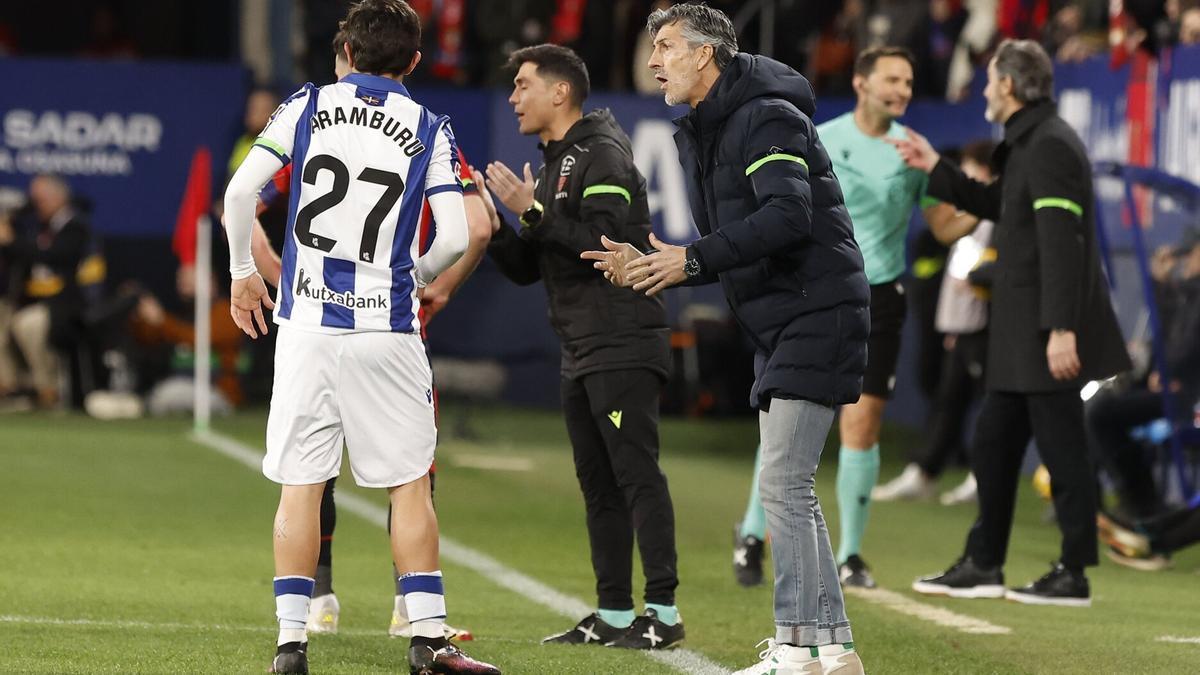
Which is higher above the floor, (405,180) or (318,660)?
(405,180)

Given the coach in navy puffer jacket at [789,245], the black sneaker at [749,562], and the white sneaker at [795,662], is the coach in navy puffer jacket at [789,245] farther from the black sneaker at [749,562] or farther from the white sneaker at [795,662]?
the black sneaker at [749,562]

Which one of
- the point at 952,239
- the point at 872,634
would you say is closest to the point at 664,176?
the point at 952,239

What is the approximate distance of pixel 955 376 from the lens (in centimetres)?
1240

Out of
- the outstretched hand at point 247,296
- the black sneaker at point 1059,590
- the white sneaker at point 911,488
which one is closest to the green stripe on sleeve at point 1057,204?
the black sneaker at point 1059,590

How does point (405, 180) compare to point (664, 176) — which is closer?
point (405, 180)

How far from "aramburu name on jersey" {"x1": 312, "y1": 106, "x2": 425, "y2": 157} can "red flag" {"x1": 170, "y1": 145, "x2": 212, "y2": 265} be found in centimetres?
990

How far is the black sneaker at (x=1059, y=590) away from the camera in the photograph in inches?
309

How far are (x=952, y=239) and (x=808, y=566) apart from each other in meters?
3.20

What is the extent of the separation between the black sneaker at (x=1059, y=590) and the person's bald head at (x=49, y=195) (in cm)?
1076

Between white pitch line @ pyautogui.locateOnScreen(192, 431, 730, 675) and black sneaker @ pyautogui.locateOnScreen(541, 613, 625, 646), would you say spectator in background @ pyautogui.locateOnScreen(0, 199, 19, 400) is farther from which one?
black sneaker @ pyautogui.locateOnScreen(541, 613, 625, 646)

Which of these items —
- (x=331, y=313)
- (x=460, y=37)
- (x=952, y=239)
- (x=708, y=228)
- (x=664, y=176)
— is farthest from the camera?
(x=460, y=37)

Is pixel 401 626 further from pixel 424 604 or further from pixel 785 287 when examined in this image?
pixel 785 287

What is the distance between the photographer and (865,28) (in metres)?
17.2

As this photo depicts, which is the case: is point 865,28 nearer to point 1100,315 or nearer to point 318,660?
point 1100,315
